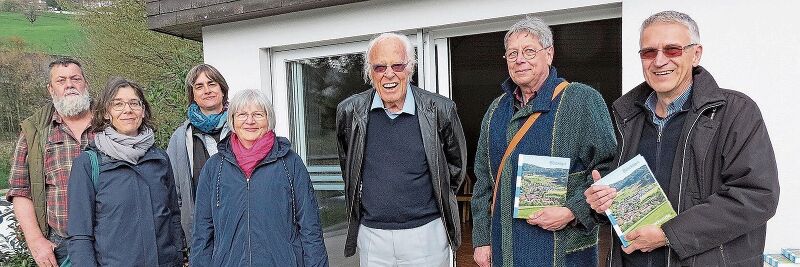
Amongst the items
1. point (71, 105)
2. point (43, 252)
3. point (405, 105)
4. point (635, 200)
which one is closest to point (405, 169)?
point (405, 105)

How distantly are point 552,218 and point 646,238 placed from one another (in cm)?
46

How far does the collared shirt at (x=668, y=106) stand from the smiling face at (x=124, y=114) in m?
2.28

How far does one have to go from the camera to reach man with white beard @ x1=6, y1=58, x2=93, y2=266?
288cm

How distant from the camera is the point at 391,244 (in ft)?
9.02

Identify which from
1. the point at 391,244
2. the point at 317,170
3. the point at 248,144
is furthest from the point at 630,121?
the point at 317,170

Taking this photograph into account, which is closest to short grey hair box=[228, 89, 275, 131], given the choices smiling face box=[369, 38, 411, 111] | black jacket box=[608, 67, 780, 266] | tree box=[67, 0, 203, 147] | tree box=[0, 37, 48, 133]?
smiling face box=[369, 38, 411, 111]

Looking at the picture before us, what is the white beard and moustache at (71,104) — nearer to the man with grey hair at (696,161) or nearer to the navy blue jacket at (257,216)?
the navy blue jacket at (257,216)

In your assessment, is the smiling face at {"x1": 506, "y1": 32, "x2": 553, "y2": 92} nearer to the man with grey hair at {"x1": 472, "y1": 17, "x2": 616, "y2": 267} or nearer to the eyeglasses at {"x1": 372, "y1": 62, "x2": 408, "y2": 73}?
the man with grey hair at {"x1": 472, "y1": 17, "x2": 616, "y2": 267}

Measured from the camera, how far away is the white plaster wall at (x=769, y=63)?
3117mm

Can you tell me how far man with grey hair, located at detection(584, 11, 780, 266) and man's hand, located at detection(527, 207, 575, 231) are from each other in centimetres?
29

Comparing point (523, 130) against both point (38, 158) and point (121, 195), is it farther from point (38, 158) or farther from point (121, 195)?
point (38, 158)

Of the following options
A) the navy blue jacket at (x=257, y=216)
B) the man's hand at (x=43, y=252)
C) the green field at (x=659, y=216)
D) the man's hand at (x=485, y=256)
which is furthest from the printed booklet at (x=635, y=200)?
the man's hand at (x=43, y=252)

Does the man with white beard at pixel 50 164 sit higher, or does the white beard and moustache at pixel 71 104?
the white beard and moustache at pixel 71 104

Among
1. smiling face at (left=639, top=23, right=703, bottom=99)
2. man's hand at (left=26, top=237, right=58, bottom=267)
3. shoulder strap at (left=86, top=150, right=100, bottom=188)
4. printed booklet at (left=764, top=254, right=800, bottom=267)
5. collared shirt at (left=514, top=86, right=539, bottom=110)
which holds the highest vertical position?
smiling face at (left=639, top=23, right=703, bottom=99)
